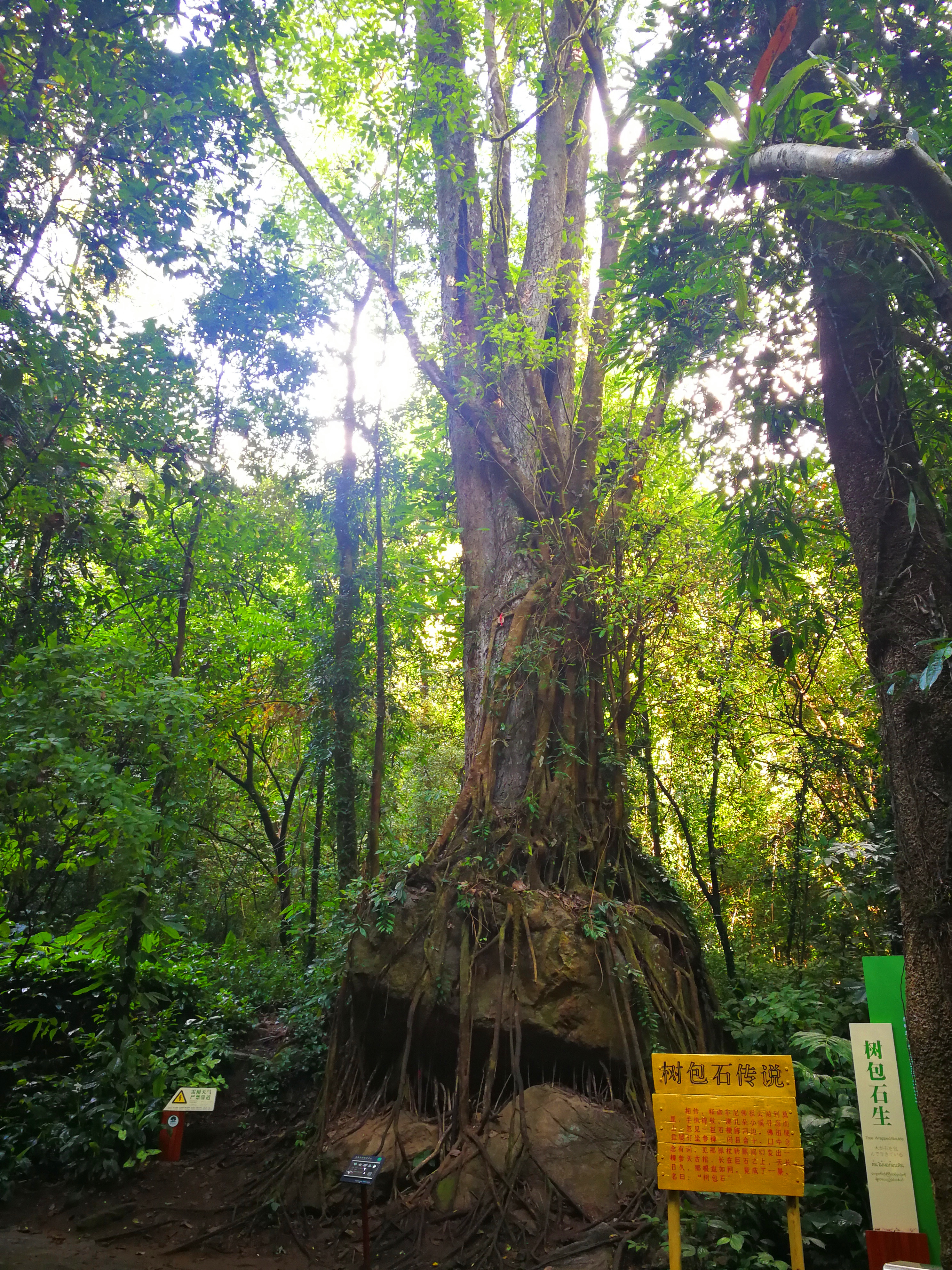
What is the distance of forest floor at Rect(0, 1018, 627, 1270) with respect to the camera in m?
4.17

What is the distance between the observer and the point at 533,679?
641 cm

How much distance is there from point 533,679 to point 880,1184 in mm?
3978

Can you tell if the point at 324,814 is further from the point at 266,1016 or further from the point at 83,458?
the point at 83,458

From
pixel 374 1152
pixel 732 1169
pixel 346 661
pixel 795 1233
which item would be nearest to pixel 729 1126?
pixel 732 1169

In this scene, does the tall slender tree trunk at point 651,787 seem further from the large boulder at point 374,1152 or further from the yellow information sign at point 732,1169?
the yellow information sign at point 732,1169

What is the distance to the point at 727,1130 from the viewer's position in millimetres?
3127

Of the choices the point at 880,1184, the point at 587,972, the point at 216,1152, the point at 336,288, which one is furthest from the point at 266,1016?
the point at 336,288

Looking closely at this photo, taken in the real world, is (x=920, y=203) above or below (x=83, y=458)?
below

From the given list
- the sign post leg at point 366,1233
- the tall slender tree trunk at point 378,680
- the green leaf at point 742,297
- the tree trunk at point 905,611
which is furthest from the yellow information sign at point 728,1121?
the tall slender tree trunk at point 378,680

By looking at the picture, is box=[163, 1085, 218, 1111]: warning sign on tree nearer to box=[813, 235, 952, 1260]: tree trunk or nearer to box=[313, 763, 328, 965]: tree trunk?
box=[313, 763, 328, 965]: tree trunk

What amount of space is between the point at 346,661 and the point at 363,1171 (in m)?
5.94

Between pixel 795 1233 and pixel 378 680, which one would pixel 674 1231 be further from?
pixel 378 680

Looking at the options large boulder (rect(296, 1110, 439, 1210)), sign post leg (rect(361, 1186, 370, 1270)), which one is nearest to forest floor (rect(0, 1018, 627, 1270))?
large boulder (rect(296, 1110, 439, 1210))

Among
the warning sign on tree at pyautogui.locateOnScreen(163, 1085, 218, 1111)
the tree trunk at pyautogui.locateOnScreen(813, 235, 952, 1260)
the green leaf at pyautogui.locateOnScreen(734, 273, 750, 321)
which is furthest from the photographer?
the warning sign on tree at pyautogui.locateOnScreen(163, 1085, 218, 1111)
